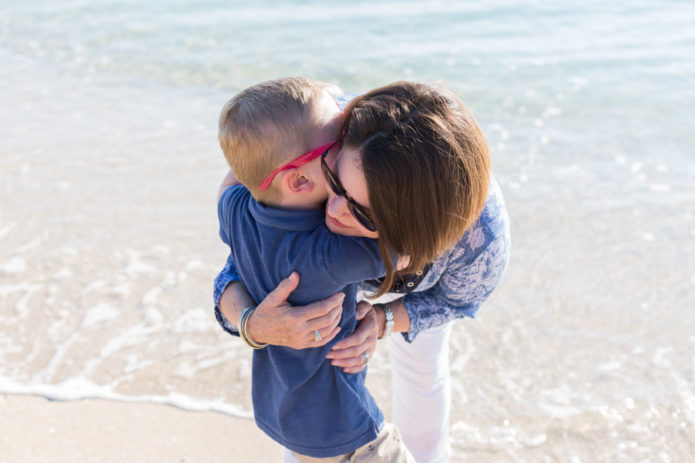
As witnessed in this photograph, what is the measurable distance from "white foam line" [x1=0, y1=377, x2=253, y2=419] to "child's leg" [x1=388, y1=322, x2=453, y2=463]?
2.77 ft

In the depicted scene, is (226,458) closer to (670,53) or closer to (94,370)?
(94,370)

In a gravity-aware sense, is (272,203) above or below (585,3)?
above

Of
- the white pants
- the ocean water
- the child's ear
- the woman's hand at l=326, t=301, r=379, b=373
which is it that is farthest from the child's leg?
the child's ear

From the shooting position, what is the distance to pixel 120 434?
9.53 ft

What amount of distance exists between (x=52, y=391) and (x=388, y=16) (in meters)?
9.78

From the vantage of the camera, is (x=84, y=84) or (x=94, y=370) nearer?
(x=94, y=370)

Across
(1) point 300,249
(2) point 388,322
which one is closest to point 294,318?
(1) point 300,249

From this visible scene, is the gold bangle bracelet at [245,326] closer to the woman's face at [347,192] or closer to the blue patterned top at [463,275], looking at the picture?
the blue patterned top at [463,275]

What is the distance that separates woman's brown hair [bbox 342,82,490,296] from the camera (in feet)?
5.22

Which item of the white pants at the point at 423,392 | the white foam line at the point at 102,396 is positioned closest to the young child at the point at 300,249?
the white pants at the point at 423,392

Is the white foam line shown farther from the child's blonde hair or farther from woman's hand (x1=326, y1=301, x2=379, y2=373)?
the child's blonde hair

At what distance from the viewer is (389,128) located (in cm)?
161

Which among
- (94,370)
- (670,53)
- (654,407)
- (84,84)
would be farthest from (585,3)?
(94,370)

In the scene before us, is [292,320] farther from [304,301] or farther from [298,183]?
[298,183]
